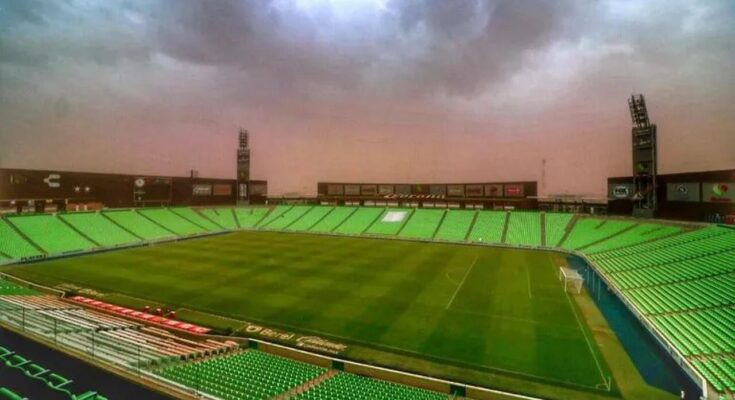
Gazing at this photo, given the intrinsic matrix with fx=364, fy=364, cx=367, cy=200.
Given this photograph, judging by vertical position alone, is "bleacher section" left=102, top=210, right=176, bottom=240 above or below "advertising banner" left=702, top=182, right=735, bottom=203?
below

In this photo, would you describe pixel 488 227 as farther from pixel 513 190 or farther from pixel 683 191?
pixel 683 191

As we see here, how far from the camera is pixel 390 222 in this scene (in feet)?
201

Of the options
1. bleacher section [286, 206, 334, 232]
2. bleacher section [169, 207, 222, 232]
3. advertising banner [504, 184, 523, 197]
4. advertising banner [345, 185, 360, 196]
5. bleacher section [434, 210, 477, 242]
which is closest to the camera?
bleacher section [434, 210, 477, 242]

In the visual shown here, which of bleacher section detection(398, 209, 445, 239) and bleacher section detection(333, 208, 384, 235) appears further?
bleacher section detection(333, 208, 384, 235)

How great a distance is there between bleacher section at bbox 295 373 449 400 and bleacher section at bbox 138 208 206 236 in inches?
1927

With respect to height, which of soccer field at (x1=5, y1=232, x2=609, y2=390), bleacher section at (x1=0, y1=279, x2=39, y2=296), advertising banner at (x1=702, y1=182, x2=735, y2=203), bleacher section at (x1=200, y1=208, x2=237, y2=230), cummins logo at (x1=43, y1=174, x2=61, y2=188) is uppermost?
cummins logo at (x1=43, y1=174, x2=61, y2=188)

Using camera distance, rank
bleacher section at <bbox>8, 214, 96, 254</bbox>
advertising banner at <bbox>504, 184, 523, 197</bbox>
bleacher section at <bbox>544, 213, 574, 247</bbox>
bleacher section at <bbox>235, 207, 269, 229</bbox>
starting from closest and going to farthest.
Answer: bleacher section at <bbox>8, 214, 96, 254</bbox> → bleacher section at <bbox>544, 213, 574, 247</bbox> → advertising banner at <bbox>504, 184, 523, 197</bbox> → bleacher section at <bbox>235, 207, 269, 229</bbox>

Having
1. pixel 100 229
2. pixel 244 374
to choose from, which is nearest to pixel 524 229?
pixel 244 374

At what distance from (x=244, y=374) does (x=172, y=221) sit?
53.2 m

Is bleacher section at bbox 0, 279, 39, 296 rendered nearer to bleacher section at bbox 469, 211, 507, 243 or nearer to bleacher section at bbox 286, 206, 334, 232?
bleacher section at bbox 286, 206, 334, 232

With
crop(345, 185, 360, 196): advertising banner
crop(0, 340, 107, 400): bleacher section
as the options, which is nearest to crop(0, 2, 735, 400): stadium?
crop(0, 340, 107, 400): bleacher section

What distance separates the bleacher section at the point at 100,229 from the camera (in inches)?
1829

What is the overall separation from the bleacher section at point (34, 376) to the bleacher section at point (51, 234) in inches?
1463

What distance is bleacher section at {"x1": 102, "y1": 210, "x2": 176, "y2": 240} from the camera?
5142 cm
